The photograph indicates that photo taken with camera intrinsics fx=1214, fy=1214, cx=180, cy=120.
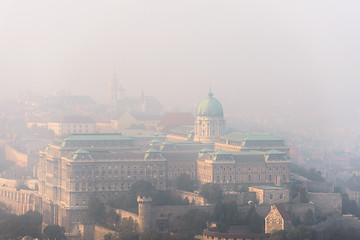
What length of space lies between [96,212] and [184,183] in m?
9.58

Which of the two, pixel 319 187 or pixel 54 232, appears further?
pixel 319 187

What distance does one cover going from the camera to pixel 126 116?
539 feet

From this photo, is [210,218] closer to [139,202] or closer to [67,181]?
[139,202]

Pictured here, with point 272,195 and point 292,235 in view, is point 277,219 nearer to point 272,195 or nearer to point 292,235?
point 292,235

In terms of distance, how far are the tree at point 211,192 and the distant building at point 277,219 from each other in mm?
6508

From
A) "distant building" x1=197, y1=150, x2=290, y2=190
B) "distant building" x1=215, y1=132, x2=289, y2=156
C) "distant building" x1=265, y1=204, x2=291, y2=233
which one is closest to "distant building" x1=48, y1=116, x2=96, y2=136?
"distant building" x1=215, y1=132, x2=289, y2=156

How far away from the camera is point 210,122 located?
13038 centimetres

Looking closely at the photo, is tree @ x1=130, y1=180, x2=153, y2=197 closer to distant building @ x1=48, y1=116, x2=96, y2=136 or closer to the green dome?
the green dome

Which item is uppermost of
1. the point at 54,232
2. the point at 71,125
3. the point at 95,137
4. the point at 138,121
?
the point at 138,121

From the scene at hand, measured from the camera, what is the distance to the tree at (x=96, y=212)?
10931 centimetres

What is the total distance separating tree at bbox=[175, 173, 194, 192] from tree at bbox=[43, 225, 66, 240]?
40.7 ft

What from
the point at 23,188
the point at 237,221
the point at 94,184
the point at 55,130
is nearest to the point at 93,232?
the point at 94,184

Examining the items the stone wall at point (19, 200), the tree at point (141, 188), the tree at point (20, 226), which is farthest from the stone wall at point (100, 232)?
the stone wall at point (19, 200)

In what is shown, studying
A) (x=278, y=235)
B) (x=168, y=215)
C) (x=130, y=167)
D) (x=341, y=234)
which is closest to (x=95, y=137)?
(x=130, y=167)
